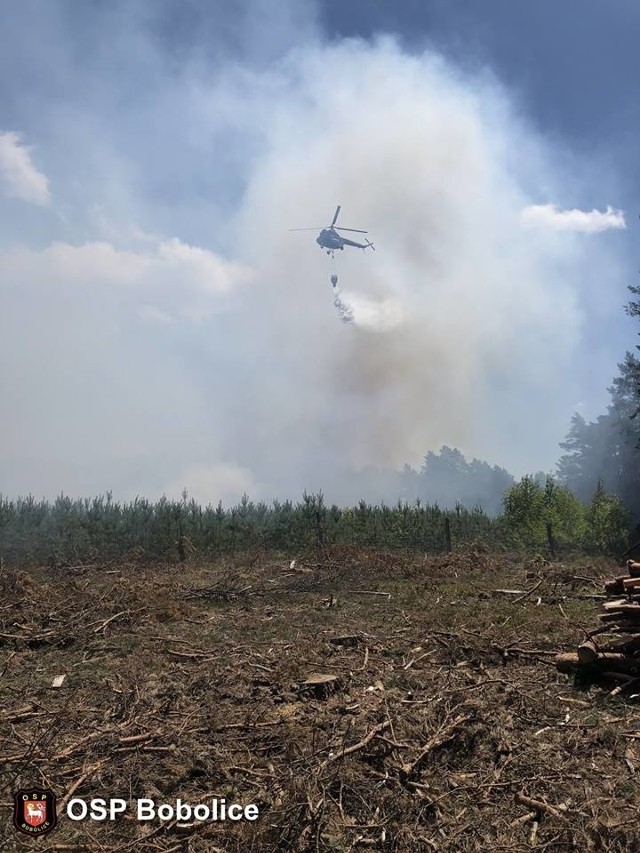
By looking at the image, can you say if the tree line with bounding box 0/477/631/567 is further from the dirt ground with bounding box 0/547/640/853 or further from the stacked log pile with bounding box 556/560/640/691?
the stacked log pile with bounding box 556/560/640/691

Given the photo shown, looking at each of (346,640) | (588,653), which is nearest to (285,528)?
(346,640)

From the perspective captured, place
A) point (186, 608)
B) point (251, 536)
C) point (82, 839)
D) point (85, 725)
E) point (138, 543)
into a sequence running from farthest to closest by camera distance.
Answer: point (251, 536) < point (138, 543) < point (186, 608) < point (85, 725) < point (82, 839)

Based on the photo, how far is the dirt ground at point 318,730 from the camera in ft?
14.4

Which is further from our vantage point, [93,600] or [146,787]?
[93,600]

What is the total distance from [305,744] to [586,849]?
2.70 m

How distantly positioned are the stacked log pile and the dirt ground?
15.1 inches

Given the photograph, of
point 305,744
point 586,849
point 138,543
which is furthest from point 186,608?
point 138,543

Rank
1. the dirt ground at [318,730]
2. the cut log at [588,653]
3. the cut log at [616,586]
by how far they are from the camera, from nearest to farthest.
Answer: the dirt ground at [318,730] < the cut log at [588,653] < the cut log at [616,586]

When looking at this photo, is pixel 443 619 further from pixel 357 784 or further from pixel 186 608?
pixel 357 784

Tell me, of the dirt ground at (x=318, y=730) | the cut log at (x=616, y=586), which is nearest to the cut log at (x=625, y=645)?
the dirt ground at (x=318, y=730)

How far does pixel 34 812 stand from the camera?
15.0ft

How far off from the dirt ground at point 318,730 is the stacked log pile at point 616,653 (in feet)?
1.26

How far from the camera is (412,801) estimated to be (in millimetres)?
4699

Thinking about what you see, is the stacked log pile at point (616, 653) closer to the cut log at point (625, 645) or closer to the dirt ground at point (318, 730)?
the cut log at point (625, 645)
